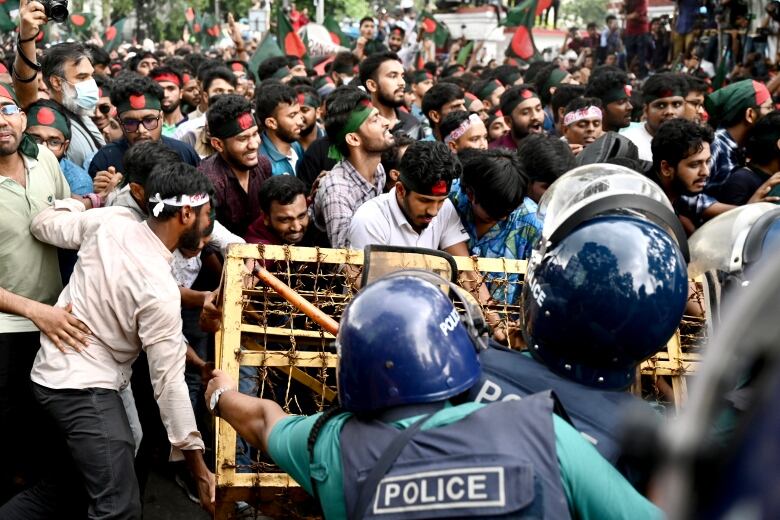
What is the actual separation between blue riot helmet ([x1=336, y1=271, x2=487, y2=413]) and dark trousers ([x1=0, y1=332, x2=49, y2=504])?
6.77 ft

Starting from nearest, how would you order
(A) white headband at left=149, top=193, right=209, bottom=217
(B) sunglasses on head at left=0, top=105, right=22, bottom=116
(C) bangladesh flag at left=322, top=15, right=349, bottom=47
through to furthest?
(A) white headband at left=149, top=193, right=209, bottom=217 → (B) sunglasses on head at left=0, top=105, right=22, bottom=116 → (C) bangladesh flag at left=322, top=15, right=349, bottom=47

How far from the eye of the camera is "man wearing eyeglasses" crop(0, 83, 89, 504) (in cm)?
352

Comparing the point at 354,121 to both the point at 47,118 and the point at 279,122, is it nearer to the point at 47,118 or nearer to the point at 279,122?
the point at 279,122

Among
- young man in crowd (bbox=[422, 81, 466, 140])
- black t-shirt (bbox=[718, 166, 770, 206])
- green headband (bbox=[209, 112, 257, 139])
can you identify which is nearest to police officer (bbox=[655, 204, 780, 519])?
green headband (bbox=[209, 112, 257, 139])

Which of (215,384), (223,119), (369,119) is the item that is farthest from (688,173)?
(215,384)

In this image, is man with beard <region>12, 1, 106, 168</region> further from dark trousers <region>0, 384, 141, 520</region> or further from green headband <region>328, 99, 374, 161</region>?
dark trousers <region>0, 384, 141, 520</region>

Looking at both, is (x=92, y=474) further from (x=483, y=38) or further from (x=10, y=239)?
(x=483, y=38)

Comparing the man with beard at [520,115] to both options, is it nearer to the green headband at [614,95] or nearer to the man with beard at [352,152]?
the green headband at [614,95]

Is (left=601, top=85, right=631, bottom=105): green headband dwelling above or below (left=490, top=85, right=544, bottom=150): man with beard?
above

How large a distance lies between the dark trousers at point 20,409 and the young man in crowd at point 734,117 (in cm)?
426

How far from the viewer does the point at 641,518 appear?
169 centimetres

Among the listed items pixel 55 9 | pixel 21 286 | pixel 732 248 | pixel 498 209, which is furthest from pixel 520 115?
pixel 732 248

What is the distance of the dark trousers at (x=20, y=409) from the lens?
11.6 ft

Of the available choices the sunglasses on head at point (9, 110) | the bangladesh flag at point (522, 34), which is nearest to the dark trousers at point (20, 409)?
the sunglasses on head at point (9, 110)
